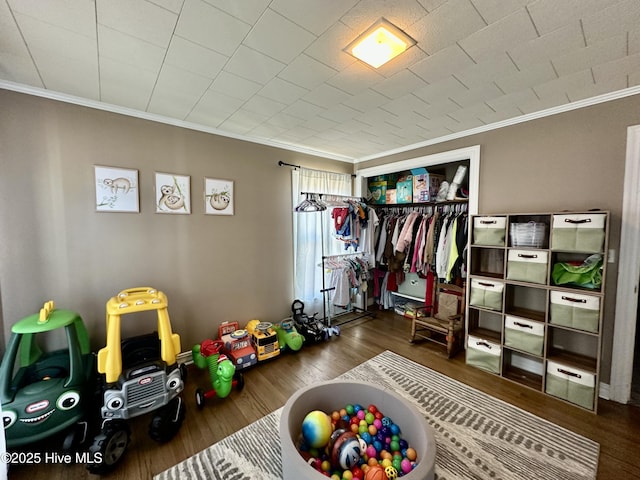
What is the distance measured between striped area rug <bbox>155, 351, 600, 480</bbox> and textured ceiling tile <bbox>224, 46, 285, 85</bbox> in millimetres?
2581

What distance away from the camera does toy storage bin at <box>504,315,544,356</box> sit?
2.28m

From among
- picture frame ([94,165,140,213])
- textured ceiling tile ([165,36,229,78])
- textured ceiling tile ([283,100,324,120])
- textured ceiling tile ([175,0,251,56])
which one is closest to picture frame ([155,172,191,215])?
picture frame ([94,165,140,213])

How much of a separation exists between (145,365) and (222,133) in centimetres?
240

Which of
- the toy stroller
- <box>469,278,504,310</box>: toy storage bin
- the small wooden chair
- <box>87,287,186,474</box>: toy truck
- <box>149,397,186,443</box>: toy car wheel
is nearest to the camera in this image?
<box>87,287,186,474</box>: toy truck

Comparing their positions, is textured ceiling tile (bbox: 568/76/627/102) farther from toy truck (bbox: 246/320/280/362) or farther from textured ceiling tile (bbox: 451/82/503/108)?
toy truck (bbox: 246/320/280/362)

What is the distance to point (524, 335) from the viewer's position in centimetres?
235

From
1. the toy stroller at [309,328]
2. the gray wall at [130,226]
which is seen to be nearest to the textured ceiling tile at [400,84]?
the gray wall at [130,226]

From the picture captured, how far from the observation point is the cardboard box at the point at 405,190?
12.4 feet

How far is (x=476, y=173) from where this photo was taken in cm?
288

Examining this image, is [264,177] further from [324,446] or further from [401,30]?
[324,446]

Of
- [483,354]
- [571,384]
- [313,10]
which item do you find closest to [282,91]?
[313,10]

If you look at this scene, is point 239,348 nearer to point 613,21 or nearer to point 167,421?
point 167,421

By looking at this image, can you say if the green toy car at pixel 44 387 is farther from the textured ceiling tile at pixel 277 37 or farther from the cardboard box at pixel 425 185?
the cardboard box at pixel 425 185

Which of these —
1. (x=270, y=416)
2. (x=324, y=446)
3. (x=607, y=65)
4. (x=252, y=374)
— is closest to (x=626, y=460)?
(x=324, y=446)
